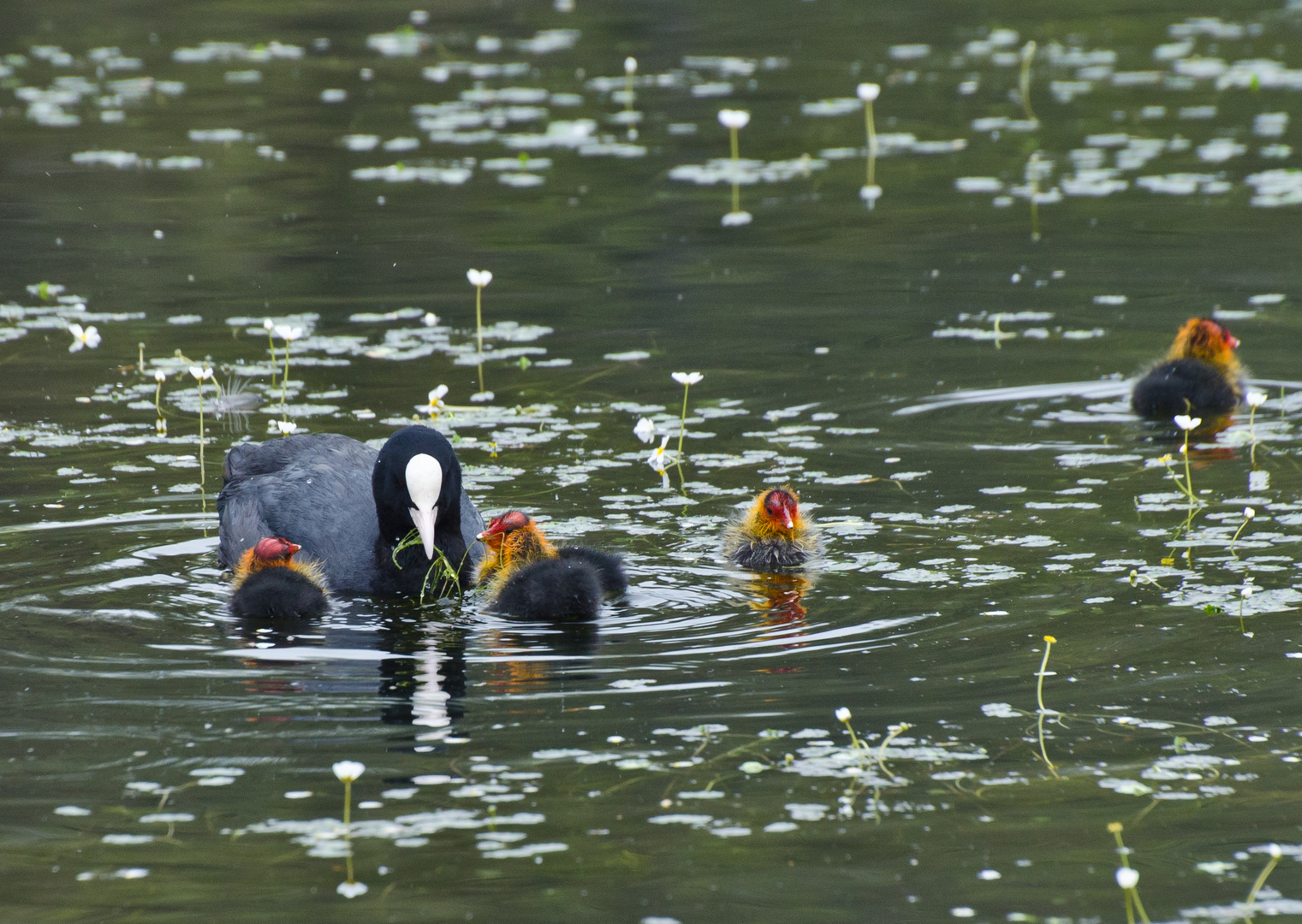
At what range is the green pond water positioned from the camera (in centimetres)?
545

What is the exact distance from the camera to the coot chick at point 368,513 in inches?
311

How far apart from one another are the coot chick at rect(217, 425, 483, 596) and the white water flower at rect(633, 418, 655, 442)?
1238mm

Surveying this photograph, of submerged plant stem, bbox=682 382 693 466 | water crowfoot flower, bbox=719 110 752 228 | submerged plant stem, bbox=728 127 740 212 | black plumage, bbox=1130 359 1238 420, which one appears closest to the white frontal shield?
submerged plant stem, bbox=682 382 693 466

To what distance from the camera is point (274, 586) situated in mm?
7531

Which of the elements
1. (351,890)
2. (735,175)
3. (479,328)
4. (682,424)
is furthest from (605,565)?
(735,175)

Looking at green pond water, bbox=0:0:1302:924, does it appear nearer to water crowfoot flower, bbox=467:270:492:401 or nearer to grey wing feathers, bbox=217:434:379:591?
water crowfoot flower, bbox=467:270:492:401

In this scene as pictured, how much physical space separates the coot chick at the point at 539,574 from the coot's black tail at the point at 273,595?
0.76 meters

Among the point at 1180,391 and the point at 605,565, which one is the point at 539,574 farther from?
the point at 1180,391

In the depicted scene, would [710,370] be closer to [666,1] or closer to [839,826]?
[839,826]

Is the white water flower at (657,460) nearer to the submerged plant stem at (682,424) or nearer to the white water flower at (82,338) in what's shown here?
the submerged plant stem at (682,424)

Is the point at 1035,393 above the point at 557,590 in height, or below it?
above

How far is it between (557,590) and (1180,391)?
4.53 meters

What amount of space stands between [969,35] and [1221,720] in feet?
63.5

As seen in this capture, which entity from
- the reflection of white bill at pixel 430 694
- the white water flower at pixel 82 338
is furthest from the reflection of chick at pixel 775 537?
the white water flower at pixel 82 338
